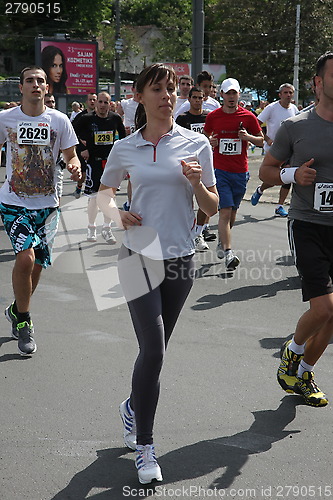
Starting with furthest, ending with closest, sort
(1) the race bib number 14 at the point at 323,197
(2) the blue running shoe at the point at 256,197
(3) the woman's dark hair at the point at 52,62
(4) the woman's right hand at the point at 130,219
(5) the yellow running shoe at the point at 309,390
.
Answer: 1. (3) the woman's dark hair at the point at 52,62
2. (2) the blue running shoe at the point at 256,197
3. (5) the yellow running shoe at the point at 309,390
4. (1) the race bib number 14 at the point at 323,197
5. (4) the woman's right hand at the point at 130,219

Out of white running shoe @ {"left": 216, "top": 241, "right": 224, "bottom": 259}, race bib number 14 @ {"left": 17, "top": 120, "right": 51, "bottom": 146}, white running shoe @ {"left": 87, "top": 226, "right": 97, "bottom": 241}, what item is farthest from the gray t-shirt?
white running shoe @ {"left": 87, "top": 226, "right": 97, "bottom": 241}

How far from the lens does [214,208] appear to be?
3.87m

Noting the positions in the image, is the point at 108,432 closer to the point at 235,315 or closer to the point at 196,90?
the point at 235,315

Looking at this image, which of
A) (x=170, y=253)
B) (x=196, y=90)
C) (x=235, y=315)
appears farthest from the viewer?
(x=196, y=90)

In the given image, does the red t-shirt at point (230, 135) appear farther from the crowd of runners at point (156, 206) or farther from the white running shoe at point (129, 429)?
the white running shoe at point (129, 429)

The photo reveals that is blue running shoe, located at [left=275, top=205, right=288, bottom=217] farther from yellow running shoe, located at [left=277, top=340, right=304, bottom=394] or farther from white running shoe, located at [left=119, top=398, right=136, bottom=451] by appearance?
white running shoe, located at [left=119, top=398, right=136, bottom=451]

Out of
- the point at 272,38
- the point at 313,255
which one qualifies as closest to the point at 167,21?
the point at 272,38

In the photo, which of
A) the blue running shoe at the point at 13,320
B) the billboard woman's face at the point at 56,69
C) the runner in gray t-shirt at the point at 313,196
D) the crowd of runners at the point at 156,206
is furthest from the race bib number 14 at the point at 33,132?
the billboard woman's face at the point at 56,69

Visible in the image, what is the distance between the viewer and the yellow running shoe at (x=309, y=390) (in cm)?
461

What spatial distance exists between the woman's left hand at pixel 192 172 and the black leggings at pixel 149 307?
1.33ft

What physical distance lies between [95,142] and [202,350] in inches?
222

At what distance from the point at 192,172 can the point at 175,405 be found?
1.65m

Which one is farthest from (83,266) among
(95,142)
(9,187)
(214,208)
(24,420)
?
(214,208)

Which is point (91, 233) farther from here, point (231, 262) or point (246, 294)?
point (246, 294)
